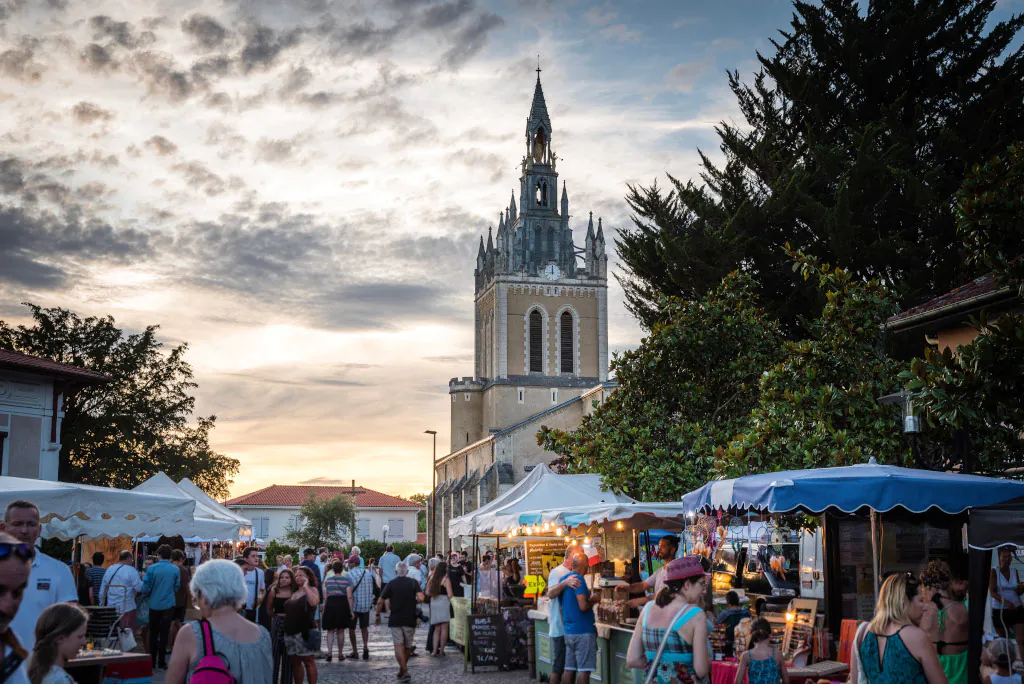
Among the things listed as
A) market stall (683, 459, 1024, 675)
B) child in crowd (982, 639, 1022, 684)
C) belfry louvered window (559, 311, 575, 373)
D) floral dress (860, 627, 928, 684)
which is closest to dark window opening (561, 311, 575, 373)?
belfry louvered window (559, 311, 575, 373)

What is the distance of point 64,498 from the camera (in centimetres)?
1068

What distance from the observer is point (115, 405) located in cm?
3803

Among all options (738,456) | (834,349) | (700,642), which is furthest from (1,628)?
(834,349)

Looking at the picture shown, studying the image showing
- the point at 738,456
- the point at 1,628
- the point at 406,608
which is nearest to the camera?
the point at 1,628

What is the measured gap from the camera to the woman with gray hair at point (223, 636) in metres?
4.72

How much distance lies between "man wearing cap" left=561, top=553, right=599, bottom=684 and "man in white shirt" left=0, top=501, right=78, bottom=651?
558 centimetres

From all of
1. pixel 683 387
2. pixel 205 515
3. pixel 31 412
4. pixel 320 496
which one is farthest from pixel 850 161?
pixel 320 496

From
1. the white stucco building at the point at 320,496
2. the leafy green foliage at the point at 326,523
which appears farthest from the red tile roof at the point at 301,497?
the leafy green foliage at the point at 326,523

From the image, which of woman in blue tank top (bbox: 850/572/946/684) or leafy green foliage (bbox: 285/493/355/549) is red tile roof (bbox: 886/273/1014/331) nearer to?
woman in blue tank top (bbox: 850/572/946/684)

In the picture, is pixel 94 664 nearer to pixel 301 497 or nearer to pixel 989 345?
pixel 989 345

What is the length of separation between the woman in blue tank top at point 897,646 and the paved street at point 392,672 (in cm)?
934

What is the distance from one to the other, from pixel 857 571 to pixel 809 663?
3.16 meters

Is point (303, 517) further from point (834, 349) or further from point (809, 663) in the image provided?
point (809, 663)

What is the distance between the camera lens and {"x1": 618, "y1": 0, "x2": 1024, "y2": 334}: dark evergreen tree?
2186cm
